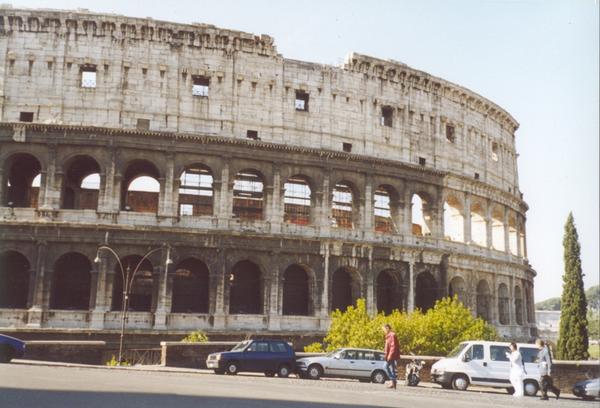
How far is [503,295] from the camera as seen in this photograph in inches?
1617

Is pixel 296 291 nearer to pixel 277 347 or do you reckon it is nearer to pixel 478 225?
pixel 277 347

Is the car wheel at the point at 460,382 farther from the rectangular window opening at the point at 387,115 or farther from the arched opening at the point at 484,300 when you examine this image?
the arched opening at the point at 484,300

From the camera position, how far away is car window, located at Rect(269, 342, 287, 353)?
69.2ft

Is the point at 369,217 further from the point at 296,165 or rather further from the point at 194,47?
the point at 194,47

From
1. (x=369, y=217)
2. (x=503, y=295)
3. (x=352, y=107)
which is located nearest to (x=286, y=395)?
(x=369, y=217)

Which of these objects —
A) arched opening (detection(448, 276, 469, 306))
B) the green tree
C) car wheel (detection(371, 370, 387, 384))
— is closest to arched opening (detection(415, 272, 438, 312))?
arched opening (detection(448, 276, 469, 306))

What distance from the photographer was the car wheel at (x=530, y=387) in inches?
754

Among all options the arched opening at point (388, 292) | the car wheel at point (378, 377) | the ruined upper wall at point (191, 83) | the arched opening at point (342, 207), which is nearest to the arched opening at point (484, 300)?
the arched opening at point (388, 292)

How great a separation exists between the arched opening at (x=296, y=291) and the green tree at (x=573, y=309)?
16644 millimetres

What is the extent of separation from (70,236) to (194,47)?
1166cm

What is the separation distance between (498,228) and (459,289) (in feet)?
24.9

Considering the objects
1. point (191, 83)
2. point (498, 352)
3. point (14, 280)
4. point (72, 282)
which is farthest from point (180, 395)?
point (191, 83)

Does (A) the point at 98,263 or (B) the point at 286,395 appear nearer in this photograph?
(B) the point at 286,395

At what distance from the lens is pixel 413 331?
25781 mm
